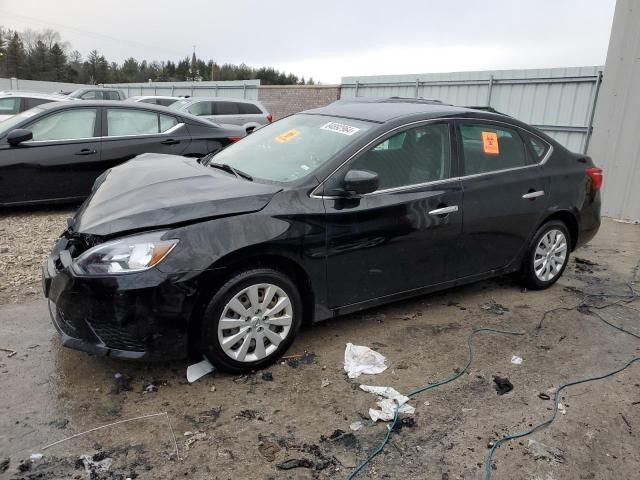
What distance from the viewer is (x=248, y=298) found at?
313cm

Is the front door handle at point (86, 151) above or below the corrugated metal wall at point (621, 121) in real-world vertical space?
below

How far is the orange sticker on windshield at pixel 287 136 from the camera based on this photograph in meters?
4.06

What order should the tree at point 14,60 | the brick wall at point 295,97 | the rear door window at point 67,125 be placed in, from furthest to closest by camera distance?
the tree at point 14,60, the brick wall at point 295,97, the rear door window at point 67,125

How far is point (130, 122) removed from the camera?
23.5ft

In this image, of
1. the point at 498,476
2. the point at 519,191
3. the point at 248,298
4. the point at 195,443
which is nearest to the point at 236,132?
the point at 519,191

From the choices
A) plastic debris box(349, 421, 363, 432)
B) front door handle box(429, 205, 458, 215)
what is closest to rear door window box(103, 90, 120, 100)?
front door handle box(429, 205, 458, 215)

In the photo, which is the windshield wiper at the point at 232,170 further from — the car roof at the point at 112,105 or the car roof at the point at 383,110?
the car roof at the point at 112,105

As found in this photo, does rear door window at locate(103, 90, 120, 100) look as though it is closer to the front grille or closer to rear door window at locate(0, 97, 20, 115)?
rear door window at locate(0, 97, 20, 115)

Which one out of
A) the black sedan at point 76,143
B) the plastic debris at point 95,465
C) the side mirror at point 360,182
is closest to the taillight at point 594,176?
the side mirror at point 360,182

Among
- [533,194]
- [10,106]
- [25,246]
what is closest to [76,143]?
[25,246]

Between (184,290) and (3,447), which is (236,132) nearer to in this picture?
(184,290)

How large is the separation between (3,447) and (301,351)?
181 centimetres

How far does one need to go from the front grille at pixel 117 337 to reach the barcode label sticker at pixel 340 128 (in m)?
2.00

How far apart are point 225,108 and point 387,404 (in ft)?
45.9
